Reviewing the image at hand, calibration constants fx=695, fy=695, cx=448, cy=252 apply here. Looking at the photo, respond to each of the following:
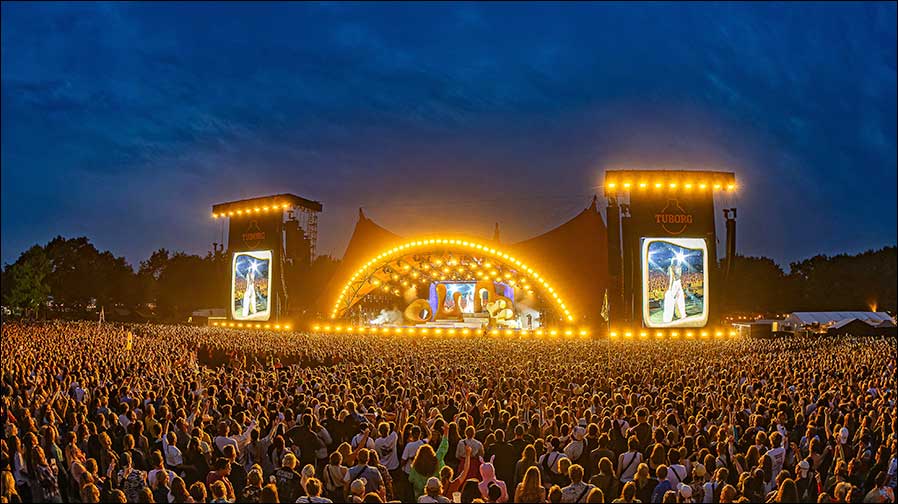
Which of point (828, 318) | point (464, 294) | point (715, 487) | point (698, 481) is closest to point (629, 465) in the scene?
point (698, 481)

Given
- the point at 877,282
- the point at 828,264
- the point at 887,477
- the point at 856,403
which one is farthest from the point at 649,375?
the point at 828,264

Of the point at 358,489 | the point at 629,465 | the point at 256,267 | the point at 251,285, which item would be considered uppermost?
the point at 256,267

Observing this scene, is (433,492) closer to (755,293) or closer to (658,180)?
(658,180)

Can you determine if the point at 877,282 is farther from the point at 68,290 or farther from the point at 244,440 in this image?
the point at 68,290

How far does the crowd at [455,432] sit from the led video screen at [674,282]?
1416 centimetres

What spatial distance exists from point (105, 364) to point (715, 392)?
12.9 m

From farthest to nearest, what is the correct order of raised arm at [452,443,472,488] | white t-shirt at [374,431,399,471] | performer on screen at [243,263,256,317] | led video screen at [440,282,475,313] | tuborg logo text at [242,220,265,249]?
1. led video screen at [440,282,475,313]
2. tuborg logo text at [242,220,265,249]
3. performer on screen at [243,263,256,317]
4. white t-shirt at [374,431,399,471]
5. raised arm at [452,443,472,488]

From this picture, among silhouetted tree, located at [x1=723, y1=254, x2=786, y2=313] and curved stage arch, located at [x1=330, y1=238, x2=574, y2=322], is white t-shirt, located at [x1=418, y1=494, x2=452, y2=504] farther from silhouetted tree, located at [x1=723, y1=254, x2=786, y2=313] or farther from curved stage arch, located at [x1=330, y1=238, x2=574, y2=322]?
silhouetted tree, located at [x1=723, y1=254, x2=786, y2=313]

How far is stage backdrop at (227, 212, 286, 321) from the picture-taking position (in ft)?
138

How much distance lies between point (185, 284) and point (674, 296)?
55.6m

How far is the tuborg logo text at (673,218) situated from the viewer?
3253 cm

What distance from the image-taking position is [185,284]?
72.5 m

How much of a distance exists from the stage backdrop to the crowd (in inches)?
971

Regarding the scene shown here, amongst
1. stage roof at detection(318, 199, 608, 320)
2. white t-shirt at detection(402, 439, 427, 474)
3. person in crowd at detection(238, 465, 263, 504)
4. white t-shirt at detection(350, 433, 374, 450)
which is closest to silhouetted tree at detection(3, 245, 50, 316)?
stage roof at detection(318, 199, 608, 320)
